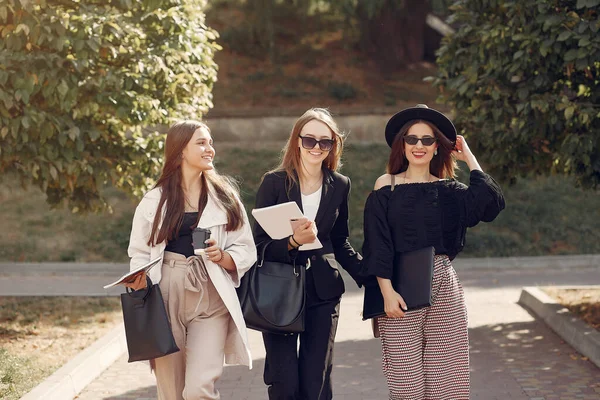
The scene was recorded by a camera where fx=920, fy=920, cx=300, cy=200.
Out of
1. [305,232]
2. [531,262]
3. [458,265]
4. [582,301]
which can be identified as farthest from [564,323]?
[531,262]

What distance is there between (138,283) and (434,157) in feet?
6.44

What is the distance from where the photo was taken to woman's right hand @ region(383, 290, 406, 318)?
5109mm

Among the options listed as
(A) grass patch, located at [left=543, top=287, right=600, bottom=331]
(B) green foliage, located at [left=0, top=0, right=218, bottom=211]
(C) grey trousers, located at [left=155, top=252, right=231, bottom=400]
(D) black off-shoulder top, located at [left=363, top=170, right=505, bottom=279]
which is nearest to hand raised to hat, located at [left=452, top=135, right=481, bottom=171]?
(D) black off-shoulder top, located at [left=363, top=170, right=505, bottom=279]

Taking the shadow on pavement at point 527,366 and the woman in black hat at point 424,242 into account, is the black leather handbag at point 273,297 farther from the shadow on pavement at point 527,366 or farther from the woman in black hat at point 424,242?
the shadow on pavement at point 527,366

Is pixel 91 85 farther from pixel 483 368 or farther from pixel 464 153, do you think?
pixel 483 368

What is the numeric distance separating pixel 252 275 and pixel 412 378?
107 cm

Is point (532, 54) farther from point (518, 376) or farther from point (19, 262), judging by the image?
point (19, 262)

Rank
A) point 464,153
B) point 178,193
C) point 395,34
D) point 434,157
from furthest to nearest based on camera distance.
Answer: point 395,34
point 434,157
point 464,153
point 178,193

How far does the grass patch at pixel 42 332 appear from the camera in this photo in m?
7.07

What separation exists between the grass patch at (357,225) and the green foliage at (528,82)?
8186 millimetres

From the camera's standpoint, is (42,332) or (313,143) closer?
(313,143)

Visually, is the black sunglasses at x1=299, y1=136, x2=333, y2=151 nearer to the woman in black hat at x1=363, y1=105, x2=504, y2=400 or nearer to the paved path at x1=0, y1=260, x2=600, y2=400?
the woman in black hat at x1=363, y1=105, x2=504, y2=400

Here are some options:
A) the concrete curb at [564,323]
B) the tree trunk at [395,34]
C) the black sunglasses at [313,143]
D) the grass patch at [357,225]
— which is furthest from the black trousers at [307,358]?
the tree trunk at [395,34]

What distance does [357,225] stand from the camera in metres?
18.7
